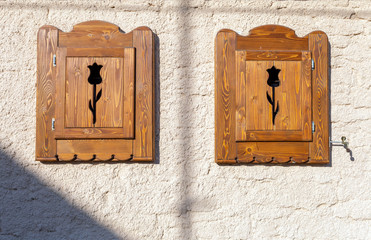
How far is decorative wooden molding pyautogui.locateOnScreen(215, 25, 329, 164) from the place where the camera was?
7.81 ft

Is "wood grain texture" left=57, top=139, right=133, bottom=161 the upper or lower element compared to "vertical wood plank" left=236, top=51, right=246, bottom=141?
lower

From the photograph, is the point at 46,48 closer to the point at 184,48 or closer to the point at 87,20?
the point at 87,20

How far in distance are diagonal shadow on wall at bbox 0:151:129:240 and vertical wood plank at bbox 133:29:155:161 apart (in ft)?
1.89

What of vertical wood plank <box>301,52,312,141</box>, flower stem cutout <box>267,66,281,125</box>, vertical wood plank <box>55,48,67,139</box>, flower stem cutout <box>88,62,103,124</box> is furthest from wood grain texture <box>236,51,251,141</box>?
vertical wood plank <box>55,48,67,139</box>

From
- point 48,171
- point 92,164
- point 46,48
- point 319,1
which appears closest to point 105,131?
point 92,164

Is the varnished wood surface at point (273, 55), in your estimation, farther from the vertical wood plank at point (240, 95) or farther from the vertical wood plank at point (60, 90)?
the vertical wood plank at point (60, 90)

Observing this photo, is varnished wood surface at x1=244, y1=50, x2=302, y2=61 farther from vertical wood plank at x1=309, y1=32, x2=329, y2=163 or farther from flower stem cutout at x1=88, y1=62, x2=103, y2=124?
flower stem cutout at x1=88, y1=62, x2=103, y2=124

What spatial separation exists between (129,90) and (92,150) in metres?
0.49

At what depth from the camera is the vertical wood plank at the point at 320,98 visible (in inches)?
94.6

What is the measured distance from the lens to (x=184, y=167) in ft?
7.91

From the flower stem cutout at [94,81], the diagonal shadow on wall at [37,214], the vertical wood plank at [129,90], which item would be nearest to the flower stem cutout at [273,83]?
the vertical wood plank at [129,90]

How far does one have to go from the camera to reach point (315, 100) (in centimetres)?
242

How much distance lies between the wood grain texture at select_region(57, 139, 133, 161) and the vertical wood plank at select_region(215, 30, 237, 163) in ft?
2.14

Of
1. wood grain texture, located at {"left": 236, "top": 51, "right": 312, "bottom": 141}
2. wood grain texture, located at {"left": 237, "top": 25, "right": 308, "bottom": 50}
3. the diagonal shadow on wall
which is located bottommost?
the diagonal shadow on wall
